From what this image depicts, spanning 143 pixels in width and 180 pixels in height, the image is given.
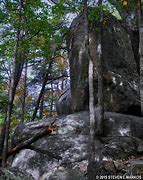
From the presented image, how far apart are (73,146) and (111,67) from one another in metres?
5.90

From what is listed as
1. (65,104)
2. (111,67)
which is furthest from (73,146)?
(65,104)

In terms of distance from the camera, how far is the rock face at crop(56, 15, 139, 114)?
1588cm

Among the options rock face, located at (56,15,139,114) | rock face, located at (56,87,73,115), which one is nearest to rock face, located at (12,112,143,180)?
rock face, located at (56,15,139,114)

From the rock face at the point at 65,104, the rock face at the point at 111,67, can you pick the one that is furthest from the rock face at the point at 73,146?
the rock face at the point at 65,104

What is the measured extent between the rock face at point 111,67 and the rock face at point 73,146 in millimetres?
1739

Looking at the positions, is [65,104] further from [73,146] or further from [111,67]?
[73,146]

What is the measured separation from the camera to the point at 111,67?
649 inches

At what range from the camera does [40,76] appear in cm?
2469

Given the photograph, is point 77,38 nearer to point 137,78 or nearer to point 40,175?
point 137,78

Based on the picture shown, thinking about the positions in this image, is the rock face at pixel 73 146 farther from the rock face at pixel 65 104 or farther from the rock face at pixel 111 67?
the rock face at pixel 65 104

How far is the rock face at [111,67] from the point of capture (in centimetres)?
1588

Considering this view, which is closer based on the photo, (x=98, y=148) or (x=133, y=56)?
(x=98, y=148)

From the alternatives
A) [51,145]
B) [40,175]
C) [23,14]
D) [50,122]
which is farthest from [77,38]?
[40,175]

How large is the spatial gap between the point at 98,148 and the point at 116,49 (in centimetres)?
745
